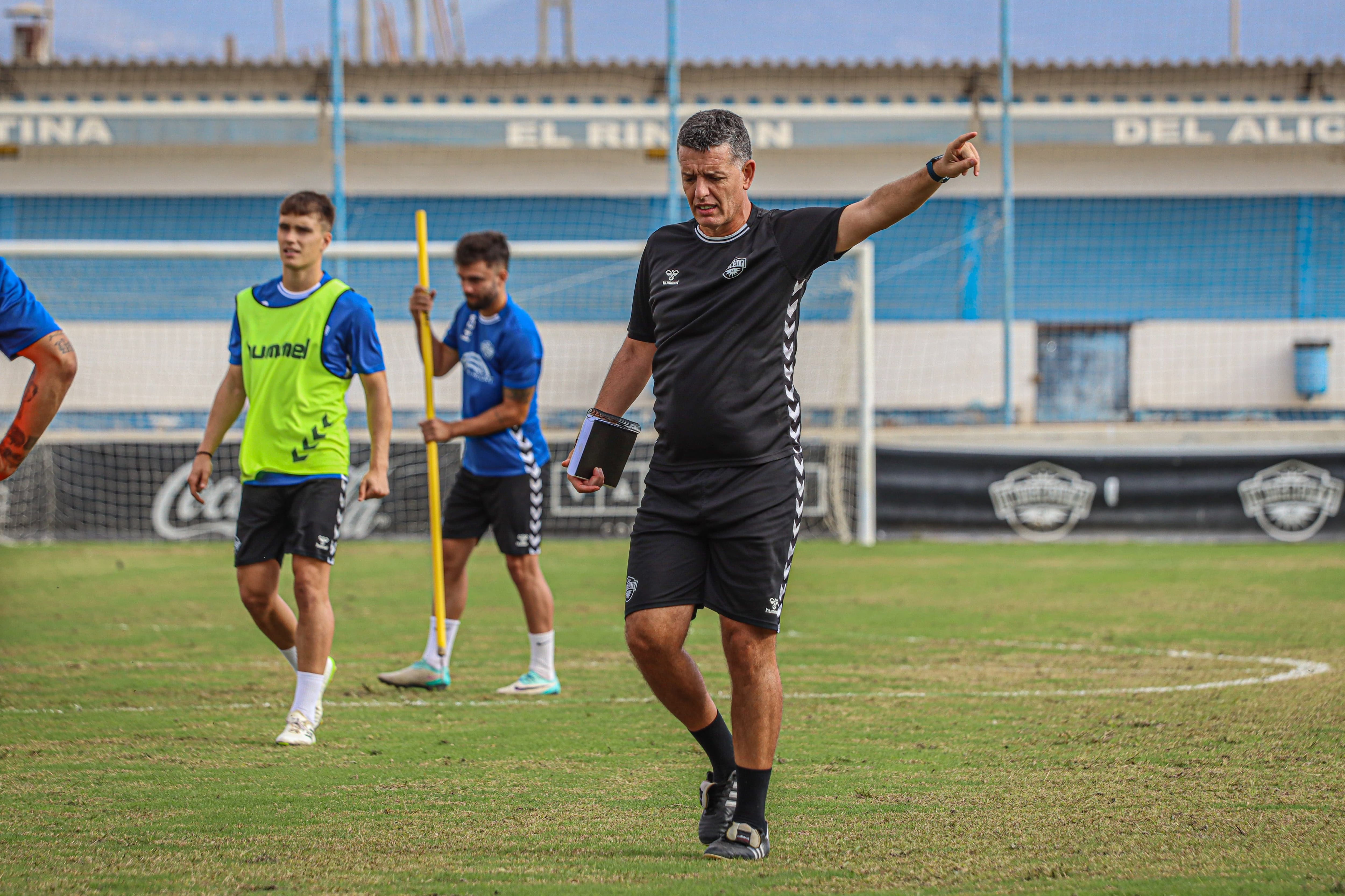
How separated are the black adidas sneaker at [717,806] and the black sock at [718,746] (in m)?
0.02

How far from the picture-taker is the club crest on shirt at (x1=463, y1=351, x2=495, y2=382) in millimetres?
6867

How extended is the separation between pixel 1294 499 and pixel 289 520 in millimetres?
12264

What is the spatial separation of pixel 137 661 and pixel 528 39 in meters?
21.0

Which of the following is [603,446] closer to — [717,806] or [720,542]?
[720,542]

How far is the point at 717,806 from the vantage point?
3.97 m

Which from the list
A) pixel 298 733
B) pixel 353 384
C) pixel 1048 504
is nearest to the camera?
pixel 298 733

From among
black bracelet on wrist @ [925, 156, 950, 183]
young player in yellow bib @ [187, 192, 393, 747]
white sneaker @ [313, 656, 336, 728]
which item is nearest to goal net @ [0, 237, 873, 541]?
white sneaker @ [313, 656, 336, 728]

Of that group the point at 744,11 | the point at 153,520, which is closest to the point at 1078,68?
the point at 744,11

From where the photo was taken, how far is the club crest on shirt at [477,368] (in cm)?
687

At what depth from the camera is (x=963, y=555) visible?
1356 cm

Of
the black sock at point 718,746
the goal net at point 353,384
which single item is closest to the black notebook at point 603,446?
the black sock at point 718,746

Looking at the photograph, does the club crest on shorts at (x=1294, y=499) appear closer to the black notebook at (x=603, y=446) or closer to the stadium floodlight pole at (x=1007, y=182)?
the stadium floodlight pole at (x=1007, y=182)

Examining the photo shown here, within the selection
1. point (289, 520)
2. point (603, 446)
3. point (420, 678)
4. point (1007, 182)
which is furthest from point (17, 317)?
point (1007, 182)

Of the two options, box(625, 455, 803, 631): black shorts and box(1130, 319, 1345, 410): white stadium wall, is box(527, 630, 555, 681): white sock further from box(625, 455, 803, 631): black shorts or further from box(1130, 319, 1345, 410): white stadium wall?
box(1130, 319, 1345, 410): white stadium wall
